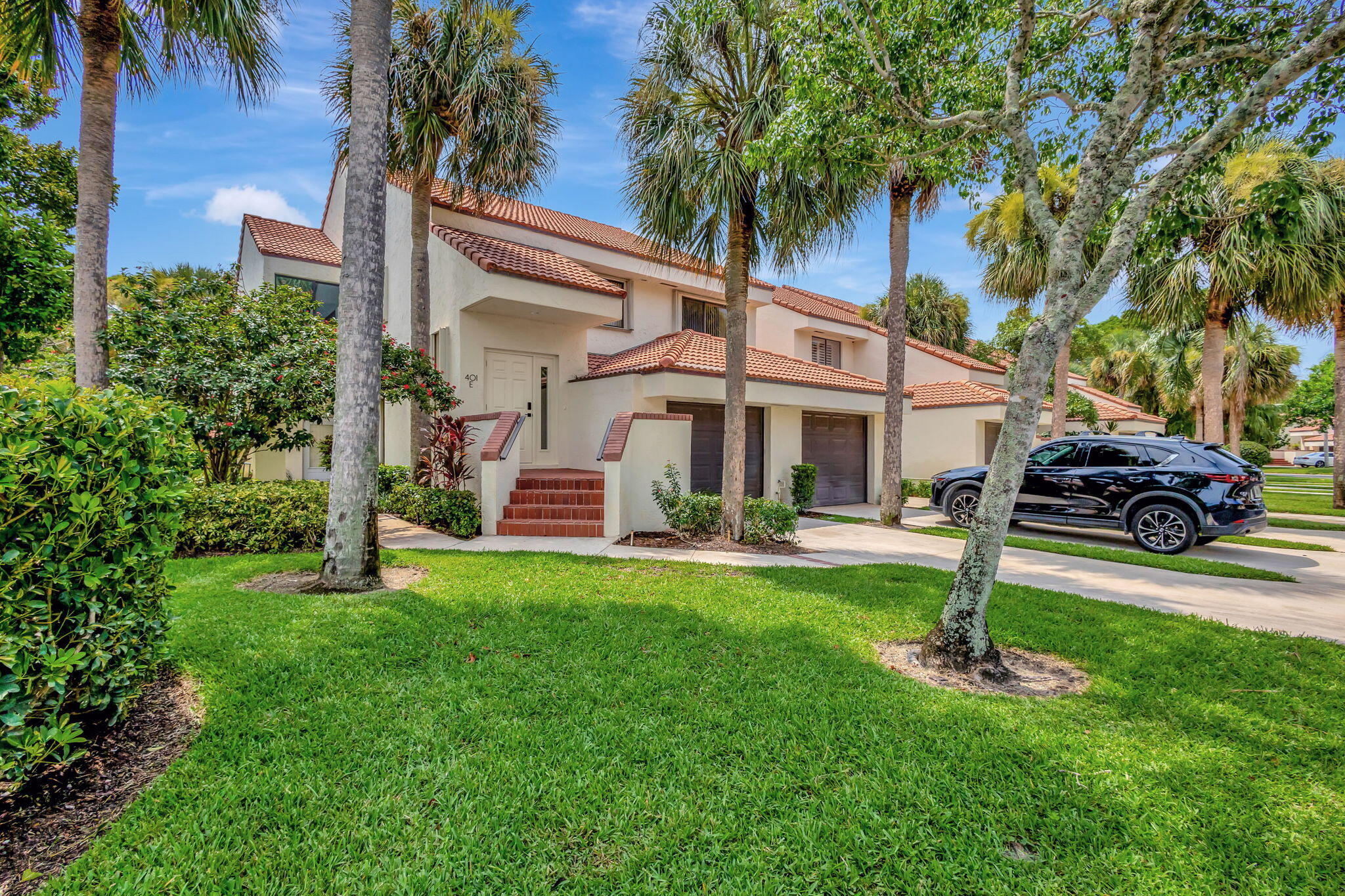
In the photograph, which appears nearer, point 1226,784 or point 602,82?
point 1226,784

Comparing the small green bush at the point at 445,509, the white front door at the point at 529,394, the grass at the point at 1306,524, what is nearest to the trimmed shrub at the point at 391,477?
the small green bush at the point at 445,509

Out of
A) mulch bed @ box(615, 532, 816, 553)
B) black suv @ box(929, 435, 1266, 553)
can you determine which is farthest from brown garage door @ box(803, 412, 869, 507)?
mulch bed @ box(615, 532, 816, 553)

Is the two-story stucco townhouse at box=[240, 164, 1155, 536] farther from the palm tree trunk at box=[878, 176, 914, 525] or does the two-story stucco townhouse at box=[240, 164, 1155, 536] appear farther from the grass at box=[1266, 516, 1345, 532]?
the grass at box=[1266, 516, 1345, 532]

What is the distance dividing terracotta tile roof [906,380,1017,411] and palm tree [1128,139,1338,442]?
443cm

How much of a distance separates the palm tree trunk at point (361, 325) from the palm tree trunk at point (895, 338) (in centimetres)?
994

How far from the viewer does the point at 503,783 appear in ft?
9.05

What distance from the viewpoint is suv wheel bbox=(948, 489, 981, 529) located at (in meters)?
12.2

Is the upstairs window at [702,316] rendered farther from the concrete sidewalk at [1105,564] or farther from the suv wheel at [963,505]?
the suv wheel at [963,505]

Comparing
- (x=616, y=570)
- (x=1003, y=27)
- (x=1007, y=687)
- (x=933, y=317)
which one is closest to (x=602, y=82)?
(x=1003, y=27)

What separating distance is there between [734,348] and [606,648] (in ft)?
19.7

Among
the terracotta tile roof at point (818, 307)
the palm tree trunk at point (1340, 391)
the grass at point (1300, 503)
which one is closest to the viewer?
the palm tree trunk at point (1340, 391)

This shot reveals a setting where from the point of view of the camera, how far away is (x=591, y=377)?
1253cm

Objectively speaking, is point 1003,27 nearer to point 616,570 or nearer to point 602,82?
point 602,82

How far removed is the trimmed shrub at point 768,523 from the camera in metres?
9.63
